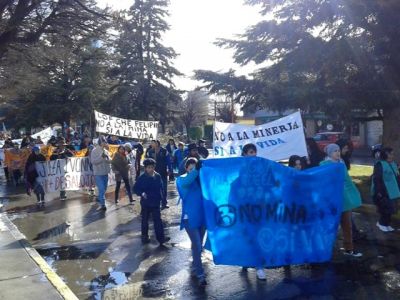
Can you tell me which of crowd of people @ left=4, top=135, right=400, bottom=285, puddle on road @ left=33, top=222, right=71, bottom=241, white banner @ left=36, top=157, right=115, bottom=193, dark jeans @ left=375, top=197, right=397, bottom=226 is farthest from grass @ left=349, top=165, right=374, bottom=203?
white banner @ left=36, top=157, right=115, bottom=193

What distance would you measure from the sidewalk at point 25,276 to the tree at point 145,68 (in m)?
34.3

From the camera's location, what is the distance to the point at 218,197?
627 centimetres

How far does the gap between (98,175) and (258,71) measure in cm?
663

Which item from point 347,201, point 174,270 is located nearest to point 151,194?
point 174,270

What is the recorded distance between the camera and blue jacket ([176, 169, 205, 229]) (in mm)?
6375

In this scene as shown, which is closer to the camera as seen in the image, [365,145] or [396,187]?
[396,187]

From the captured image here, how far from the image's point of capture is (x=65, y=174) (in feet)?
48.8

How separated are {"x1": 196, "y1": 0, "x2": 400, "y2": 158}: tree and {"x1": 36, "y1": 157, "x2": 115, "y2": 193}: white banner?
598cm

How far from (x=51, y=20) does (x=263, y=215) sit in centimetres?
979

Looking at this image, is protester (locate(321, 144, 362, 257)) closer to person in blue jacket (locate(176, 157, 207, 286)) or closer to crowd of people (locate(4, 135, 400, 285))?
crowd of people (locate(4, 135, 400, 285))

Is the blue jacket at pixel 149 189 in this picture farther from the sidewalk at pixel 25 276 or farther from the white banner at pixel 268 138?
the white banner at pixel 268 138

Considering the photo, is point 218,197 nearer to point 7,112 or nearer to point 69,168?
point 69,168

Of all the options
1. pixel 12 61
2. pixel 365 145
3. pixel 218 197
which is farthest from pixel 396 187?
pixel 365 145

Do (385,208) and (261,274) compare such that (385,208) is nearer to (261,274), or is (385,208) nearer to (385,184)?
(385,184)
